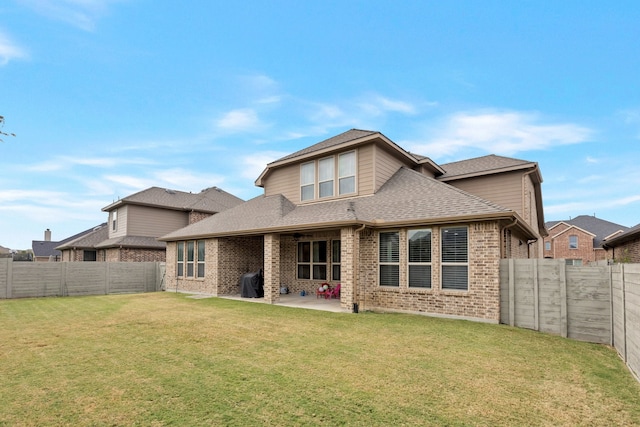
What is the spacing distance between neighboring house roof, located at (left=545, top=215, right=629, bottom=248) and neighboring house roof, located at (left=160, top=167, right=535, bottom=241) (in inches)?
1333

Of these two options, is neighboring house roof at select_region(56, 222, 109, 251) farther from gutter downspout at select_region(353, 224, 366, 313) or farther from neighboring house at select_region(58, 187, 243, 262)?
gutter downspout at select_region(353, 224, 366, 313)

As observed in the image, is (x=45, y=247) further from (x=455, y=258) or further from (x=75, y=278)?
(x=455, y=258)

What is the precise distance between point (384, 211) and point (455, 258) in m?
2.56

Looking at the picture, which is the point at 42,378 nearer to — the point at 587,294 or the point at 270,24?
the point at 587,294

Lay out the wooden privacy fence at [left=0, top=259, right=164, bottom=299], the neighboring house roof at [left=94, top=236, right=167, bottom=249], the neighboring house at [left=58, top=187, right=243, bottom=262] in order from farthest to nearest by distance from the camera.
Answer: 1. the neighboring house at [left=58, top=187, right=243, bottom=262]
2. the neighboring house roof at [left=94, top=236, right=167, bottom=249]
3. the wooden privacy fence at [left=0, top=259, right=164, bottom=299]

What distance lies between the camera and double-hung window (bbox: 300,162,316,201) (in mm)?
13852

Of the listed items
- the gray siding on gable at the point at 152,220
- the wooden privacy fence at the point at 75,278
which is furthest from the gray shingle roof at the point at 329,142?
the gray siding on gable at the point at 152,220

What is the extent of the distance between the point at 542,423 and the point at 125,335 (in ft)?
24.7

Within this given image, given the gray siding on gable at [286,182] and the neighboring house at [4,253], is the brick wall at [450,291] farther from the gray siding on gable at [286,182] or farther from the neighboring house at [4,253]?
→ the neighboring house at [4,253]

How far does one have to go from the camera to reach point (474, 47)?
42.9 feet

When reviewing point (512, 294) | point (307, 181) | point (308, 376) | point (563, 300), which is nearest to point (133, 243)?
point (307, 181)

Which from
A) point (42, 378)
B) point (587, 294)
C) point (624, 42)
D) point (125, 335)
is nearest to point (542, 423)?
point (587, 294)

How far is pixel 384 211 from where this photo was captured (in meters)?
10.5

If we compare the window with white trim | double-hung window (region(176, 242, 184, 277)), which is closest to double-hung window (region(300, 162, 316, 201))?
the window with white trim
